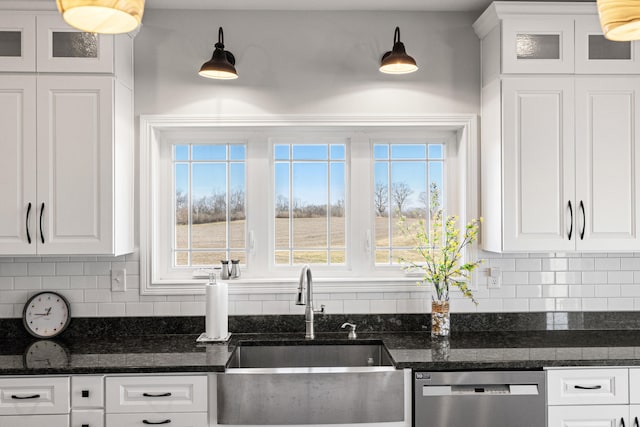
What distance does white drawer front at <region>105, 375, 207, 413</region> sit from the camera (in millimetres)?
2344

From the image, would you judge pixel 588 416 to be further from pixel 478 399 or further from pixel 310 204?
pixel 310 204

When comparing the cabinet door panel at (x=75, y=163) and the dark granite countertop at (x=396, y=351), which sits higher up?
the cabinet door panel at (x=75, y=163)

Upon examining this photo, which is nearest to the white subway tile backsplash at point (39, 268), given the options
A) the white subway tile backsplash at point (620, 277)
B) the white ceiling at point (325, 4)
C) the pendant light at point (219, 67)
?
Result: the pendant light at point (219, 67)

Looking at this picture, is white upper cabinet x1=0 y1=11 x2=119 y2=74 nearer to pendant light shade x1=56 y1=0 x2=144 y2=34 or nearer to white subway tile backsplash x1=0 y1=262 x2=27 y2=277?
white subway tile backsplash x1=0 y1=262 x2=27 y2=277

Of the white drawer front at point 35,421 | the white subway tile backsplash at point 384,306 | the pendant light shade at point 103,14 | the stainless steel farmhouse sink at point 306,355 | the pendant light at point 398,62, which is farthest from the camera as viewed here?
the white subway tile backsplash at point 384,306

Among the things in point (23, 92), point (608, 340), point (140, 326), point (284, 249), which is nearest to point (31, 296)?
point (140, 326)

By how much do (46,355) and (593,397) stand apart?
8.41 feet

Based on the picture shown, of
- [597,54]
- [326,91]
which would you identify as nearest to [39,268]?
[326,91]

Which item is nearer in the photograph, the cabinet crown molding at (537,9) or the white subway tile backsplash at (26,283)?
the cabinet crown molding at (537,9)

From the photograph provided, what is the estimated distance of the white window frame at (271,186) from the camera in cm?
299

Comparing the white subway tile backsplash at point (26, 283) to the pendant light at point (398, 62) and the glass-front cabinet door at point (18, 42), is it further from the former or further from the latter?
the pendant light at point (398, 62)

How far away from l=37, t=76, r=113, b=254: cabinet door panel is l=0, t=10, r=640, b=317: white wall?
359 mm

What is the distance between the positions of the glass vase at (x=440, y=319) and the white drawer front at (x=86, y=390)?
1.68 m

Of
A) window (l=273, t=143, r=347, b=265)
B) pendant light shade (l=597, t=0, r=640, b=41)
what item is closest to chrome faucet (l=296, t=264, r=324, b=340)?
window (l=273, t=143, r=347, b=265)
